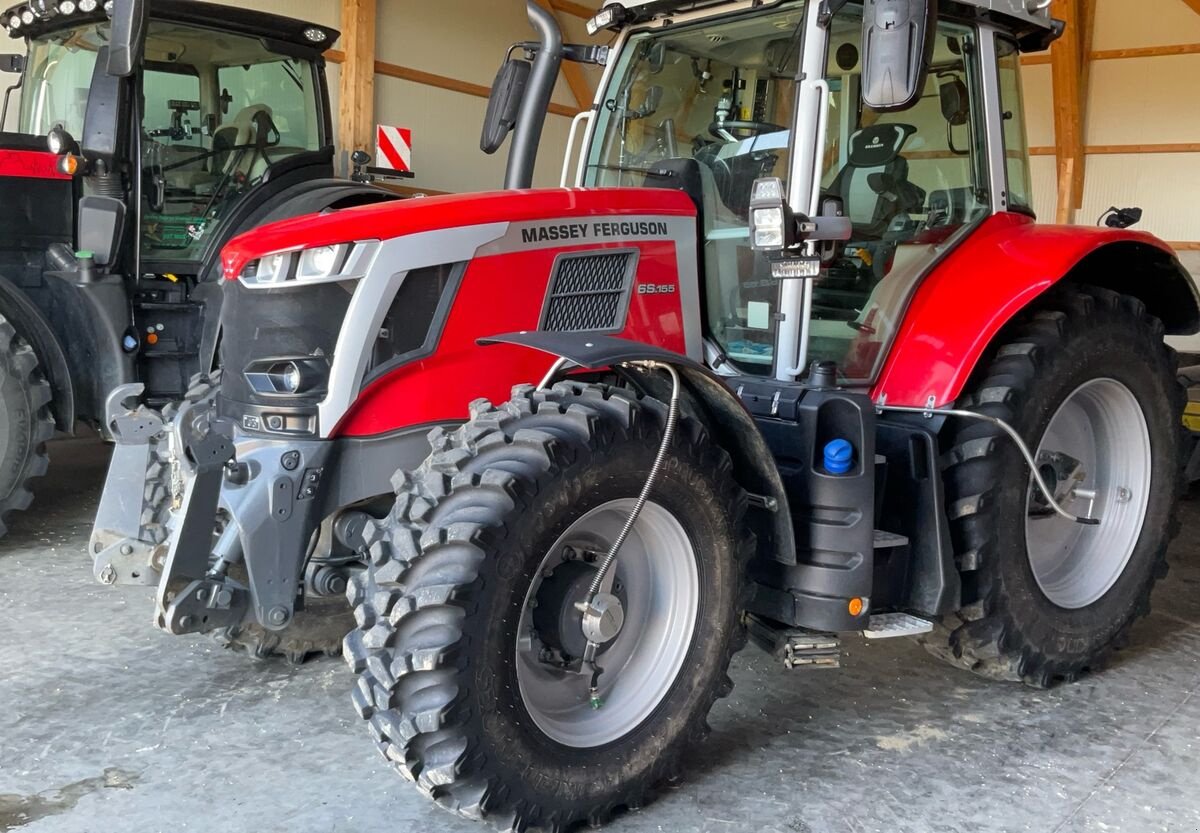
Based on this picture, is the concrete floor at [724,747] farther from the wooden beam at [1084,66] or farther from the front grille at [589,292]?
the wooden beam at [1084,66]

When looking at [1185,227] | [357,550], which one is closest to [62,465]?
[357,550]

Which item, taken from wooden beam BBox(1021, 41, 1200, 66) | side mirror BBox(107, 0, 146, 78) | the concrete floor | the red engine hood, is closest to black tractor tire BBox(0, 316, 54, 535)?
the concrete floor

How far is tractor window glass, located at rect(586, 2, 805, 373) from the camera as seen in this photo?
124 inches

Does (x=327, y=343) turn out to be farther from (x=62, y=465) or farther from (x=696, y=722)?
(x=62, y=465)

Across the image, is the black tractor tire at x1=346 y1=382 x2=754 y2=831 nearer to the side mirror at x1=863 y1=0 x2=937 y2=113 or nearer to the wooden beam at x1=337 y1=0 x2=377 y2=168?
the side mirror at x1=863 y1=0 x2=937 y2=113

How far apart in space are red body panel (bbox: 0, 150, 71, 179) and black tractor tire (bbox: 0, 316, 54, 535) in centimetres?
82

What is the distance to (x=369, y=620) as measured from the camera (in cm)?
228

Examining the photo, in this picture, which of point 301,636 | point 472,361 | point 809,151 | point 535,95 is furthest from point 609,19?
point 301,636

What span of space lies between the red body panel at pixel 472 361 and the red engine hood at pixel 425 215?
0.34ft

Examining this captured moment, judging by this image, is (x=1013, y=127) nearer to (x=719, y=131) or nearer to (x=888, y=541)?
(x=719, y=131)

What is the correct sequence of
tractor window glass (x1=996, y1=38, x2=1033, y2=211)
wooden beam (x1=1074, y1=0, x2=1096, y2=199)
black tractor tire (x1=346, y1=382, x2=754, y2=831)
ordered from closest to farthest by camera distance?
black tractor tire (x1=346, y1=382, x2=754, y2=831) < tractor window glass (x1=996, y1=38, x2=1033, y2=211) < wooden beam (x1=1074, y1=0, x2=1096, y2=199)

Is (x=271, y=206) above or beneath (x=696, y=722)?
above

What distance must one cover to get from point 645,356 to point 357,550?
0.91m

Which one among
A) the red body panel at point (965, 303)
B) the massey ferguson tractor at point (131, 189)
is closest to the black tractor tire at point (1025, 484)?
the red body panel at point (965, 303)
